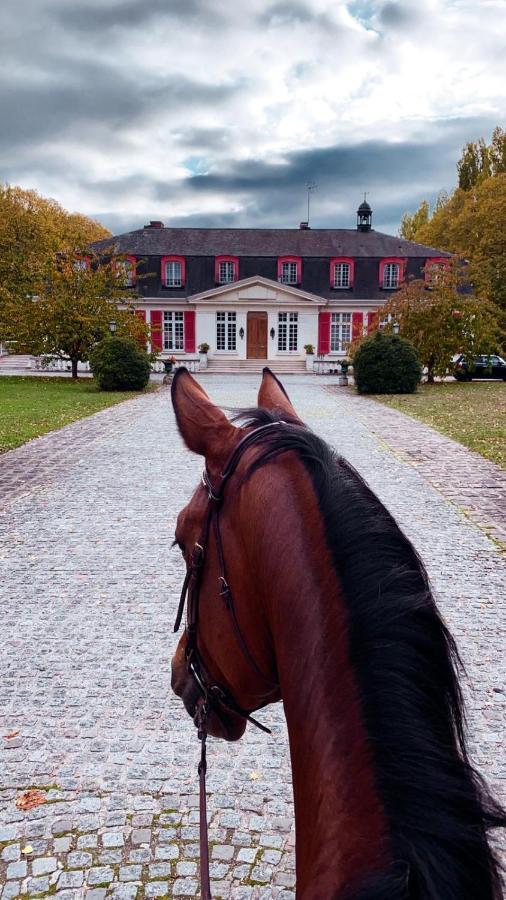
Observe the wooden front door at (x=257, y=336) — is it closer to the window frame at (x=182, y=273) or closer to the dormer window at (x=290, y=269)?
the dormer window at (x=290, y=269)

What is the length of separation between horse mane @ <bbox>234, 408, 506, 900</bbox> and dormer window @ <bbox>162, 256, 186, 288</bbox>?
138 ft

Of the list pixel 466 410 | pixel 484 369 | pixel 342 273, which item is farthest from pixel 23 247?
pixel 466 410

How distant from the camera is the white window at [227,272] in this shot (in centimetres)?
4212

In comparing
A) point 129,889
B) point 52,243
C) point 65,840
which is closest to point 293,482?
point 129,889

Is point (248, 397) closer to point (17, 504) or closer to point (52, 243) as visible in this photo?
point (52, 243)

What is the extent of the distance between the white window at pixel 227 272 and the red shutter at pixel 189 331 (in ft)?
9.62

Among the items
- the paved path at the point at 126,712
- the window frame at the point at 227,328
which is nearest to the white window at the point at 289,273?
the window frame at the point at 227,328

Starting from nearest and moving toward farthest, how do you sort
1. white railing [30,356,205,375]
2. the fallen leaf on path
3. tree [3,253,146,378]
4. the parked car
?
1. the fallen leaf on path
2. tree [3,253,146,378]
3. the parked car
4. white railing [30,356,205,375]

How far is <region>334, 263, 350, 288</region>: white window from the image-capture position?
42000 mm

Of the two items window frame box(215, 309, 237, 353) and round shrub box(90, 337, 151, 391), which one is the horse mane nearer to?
round shrub box(90, 337, 151, 391)

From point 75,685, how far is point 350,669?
3.79 meters

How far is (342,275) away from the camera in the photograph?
4216cm

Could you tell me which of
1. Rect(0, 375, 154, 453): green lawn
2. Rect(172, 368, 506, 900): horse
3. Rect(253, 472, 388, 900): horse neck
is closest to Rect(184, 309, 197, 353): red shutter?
Rect(0, 375, 154, 453): green lawn

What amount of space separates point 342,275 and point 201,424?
139 ft
